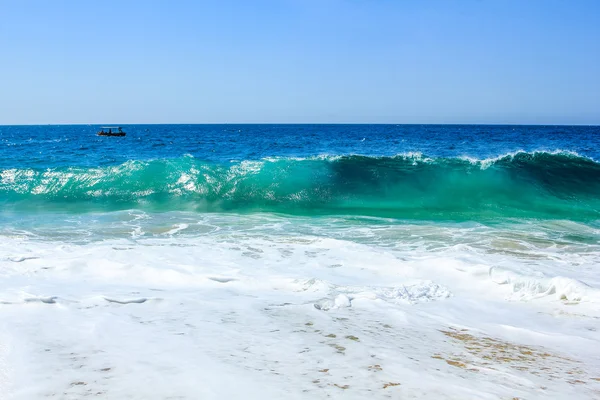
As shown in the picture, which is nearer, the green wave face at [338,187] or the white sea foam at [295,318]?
the white sea foam at [295,318]

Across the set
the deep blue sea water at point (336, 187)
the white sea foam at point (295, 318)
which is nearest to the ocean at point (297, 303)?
the white sea foam at point (295, 318)

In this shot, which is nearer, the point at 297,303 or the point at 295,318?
the point at 295,318

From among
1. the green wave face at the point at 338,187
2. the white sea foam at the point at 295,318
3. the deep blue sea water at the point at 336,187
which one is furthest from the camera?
the green wave face at the point at 338,187

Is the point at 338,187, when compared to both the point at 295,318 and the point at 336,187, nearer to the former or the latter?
the point at 336,187

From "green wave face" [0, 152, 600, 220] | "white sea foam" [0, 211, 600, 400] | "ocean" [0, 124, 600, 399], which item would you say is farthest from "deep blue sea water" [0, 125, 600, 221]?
"white sea foam" [0, 211, 600, 400]

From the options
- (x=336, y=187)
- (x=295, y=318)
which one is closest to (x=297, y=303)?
(x=295, y=318)

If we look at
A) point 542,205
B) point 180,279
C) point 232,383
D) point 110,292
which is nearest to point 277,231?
point 180,279

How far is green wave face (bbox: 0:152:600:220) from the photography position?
44.8 ft

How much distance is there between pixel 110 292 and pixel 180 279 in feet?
2.85

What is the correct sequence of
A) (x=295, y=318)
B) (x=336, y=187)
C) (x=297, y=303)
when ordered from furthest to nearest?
(x=336, y=187)
(x=297, y=303)
(x=295, y=318)

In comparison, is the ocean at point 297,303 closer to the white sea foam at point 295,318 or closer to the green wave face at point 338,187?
the white sea foam at point 295,318

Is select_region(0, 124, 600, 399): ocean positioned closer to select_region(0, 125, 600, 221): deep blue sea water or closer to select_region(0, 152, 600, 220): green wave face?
select_region(0, 125, 600, 221): deep blue sea water

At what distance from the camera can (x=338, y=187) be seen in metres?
16.0

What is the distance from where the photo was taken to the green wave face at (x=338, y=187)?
1366cm
